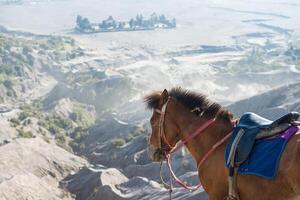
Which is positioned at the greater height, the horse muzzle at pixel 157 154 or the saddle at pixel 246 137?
the saddle at pixel 246 137

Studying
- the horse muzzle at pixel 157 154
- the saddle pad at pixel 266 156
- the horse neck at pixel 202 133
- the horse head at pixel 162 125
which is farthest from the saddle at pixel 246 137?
the horse muzzle at pixel 157 154

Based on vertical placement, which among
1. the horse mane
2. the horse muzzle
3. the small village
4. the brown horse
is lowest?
the small village

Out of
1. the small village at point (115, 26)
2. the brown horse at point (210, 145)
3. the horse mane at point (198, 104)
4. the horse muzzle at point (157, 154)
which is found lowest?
the small village at point (115, 26)

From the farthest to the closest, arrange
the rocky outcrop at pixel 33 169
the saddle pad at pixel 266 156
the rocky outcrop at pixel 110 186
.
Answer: the rocky outcrop at pixel 33 169 < the rocky outcrop at pixel 110 186 < the saddle pad at pixel 266 156

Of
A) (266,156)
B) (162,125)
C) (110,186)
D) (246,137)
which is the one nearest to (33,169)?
(110,186)

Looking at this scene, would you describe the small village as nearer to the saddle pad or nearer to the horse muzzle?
the horse muzzle

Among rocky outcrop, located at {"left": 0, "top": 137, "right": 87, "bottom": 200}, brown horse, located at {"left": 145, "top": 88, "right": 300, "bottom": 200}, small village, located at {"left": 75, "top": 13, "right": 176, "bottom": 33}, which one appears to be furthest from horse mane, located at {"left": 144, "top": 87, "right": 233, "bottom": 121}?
small village, located at {"left": 75, "top": 13, "right": 176, "bottom": 33}

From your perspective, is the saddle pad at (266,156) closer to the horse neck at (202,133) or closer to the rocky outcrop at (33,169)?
the horse neck at (202,133)
